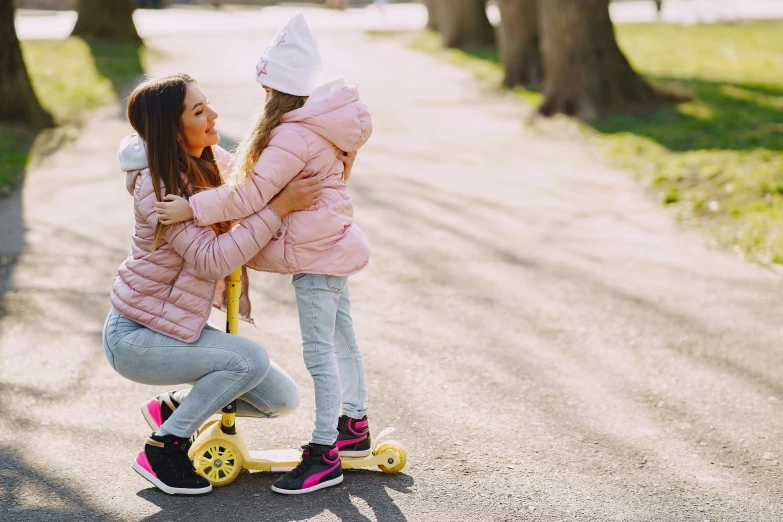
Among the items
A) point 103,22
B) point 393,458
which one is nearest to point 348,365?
point 393,458

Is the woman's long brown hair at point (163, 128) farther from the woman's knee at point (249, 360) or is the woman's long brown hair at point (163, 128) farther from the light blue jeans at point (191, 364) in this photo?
the woman's knee at point (249, 360)

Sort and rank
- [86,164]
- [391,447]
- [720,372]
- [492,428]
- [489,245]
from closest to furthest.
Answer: [391,447], [492,428], [720,372], [489,245], [86,164]

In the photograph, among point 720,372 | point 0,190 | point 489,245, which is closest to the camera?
point 720,372

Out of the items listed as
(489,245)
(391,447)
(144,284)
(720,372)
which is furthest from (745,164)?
(144,284)

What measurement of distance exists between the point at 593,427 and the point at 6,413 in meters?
2.64

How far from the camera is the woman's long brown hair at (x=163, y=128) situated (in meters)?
3.44

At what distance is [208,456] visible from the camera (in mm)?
3695

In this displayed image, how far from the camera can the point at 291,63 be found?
3.44m

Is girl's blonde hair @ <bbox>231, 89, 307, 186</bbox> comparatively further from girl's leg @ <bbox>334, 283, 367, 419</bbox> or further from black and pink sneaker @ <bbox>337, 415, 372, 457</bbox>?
black and pink sneaker @ <bbox>337, 415, 372, 457</bbox>

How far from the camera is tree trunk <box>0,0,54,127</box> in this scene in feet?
34.9

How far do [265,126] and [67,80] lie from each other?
1222 cm

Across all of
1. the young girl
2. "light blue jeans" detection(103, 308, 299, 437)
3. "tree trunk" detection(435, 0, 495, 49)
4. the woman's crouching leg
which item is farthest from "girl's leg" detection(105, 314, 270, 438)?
"tree trunk" detection(435, 0, 495, 49)

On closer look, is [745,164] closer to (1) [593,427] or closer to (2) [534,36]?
(1) [593,427]

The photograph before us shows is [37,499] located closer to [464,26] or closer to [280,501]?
[280,501]
